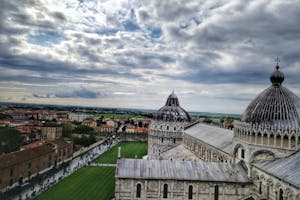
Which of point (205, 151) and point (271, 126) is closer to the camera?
point (271, 126)

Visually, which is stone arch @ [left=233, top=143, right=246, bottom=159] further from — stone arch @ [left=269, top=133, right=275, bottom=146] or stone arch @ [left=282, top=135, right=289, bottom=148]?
stone arch @ [left=282, top=135, right=289, bottom=148]

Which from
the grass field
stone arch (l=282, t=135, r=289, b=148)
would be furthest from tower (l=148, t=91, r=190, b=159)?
stone arch (l=282, t=135, r=289, b=148)

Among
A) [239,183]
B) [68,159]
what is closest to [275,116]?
[239,183]

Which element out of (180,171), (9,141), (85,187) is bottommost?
(85,187)

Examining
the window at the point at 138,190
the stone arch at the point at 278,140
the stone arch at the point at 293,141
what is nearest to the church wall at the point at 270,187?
the stone arch at the point at 278,140

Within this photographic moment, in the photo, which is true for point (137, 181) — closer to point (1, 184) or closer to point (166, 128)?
point (1, 184)

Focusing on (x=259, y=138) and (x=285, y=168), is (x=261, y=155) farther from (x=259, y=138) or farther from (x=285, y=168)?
(x=285, y=168)

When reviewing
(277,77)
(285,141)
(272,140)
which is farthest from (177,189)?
(277,77)
